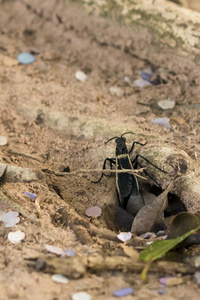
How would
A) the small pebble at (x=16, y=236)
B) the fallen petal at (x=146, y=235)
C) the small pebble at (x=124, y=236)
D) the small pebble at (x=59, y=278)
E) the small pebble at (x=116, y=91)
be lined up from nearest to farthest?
the small pebble at (x=59, y=278), the small pebble at (x=16, y=236), the small pebble at (x=124, y=236), the fallen petal at (x=146, y=235), the small pebble at (x=116, y=91)

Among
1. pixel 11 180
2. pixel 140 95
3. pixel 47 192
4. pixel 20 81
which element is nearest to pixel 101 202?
pixel 47 192

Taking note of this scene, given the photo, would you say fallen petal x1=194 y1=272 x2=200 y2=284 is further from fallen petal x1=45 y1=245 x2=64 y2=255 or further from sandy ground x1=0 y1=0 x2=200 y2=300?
fallen petal x1=45 y1=245 x2=64 y2=255

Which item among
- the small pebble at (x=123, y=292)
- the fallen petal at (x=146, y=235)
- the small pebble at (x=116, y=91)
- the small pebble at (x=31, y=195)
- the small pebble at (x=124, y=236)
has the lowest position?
the small pebble at (x=31, y=195)

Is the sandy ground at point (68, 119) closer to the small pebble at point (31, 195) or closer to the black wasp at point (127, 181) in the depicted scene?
the small pebble at point (31, 195)

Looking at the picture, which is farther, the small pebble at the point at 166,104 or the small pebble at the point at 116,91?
the small pebble at the point at 116,91

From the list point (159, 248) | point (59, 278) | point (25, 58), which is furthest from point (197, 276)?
point (25, 58)

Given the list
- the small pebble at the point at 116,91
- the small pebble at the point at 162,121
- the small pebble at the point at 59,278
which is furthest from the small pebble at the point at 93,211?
the small pebble at the point at 116,91

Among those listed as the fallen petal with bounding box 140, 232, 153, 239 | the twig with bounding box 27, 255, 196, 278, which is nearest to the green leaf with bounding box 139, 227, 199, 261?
the twig with bounding box 27, 255, 196, 278

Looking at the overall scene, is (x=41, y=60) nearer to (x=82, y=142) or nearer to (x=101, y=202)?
(x=82, y=142)
